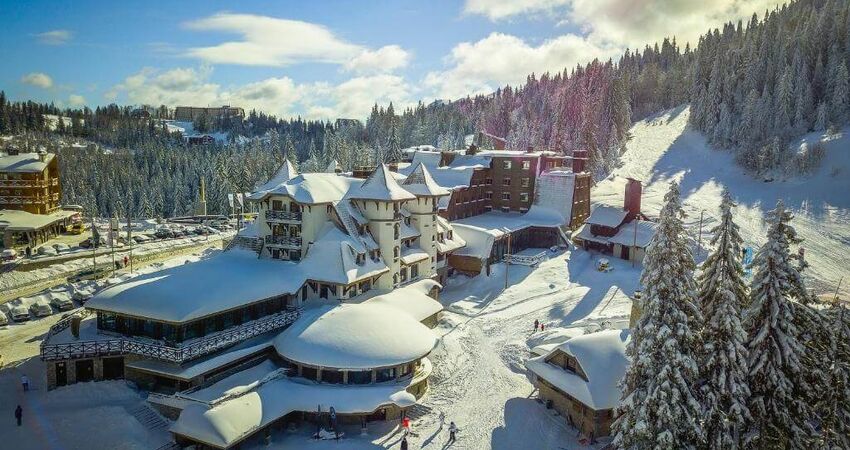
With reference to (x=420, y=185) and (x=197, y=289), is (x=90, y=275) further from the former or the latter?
(x=420, y=185)

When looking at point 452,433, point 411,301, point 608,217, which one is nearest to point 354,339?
point 452,433

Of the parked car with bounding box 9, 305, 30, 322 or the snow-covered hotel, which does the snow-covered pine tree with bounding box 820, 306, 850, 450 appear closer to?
the snow-covered hotel

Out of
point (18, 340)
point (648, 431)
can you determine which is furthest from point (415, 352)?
point (18, 340)

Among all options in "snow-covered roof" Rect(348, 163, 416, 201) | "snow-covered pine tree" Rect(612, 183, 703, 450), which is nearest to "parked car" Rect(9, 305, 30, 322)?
"snow-covered roof" Rect(348, 163, 416, 201)

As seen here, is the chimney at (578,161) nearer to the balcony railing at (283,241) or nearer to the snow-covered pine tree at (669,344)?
the balcony railing at (283,241)

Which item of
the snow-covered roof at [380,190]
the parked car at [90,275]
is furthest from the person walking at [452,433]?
the parked car at [90,275]
